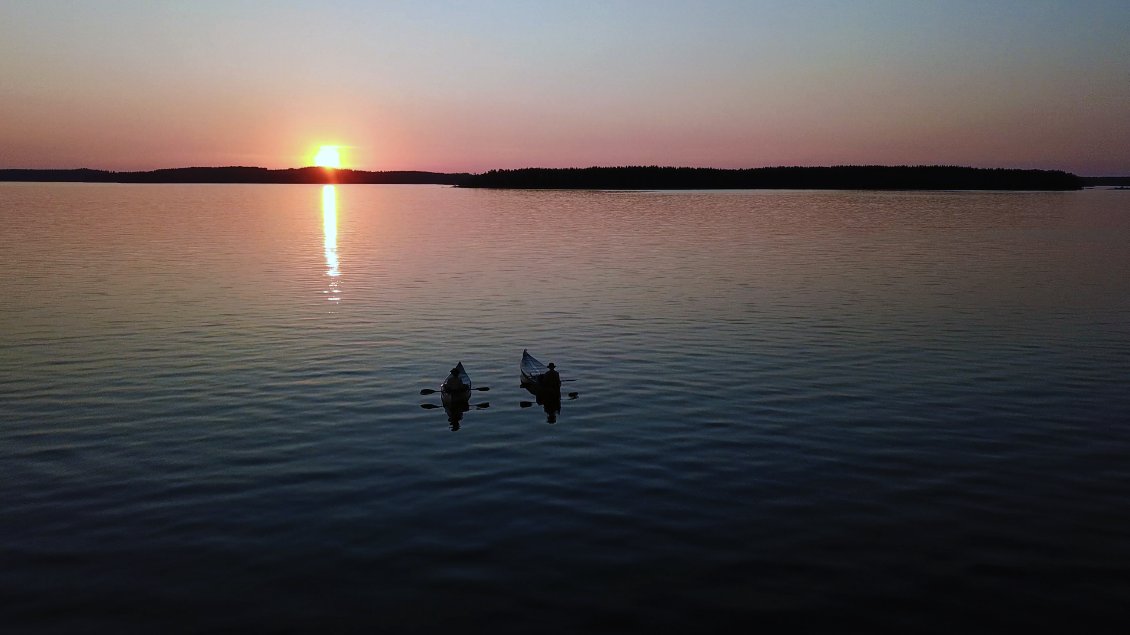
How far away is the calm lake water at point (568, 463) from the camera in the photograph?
1459 centimetres

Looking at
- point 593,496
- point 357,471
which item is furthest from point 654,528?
point 357,471

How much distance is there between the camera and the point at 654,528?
17297 mm

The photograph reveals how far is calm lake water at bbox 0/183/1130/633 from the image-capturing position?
47.9 feet

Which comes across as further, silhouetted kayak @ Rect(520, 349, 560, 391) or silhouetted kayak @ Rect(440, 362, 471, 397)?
silhouetted kayak @ Rect(520, 349, 560, 391)

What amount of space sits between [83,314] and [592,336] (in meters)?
26.3

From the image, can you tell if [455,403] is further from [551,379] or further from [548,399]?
[551,379]

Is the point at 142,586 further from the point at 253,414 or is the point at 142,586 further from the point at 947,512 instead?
the point at 947,512

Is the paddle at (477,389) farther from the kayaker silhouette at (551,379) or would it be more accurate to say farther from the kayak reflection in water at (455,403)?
the kayaker silhouette at (551,379)

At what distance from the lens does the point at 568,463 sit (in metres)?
21.5

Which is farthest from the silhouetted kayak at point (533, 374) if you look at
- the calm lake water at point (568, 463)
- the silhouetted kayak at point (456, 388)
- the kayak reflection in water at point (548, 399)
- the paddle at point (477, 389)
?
the silhouetted kayak at point (456, 388)

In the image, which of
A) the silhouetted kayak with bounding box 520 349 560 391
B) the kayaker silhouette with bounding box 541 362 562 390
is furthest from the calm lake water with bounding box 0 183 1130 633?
the kayaker silhouette with bounding box 541 362 562 390

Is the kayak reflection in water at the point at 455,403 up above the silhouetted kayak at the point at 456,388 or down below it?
below

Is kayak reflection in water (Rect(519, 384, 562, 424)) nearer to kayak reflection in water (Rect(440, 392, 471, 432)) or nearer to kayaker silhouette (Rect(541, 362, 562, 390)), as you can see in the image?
kayaker silhouette (Rect(541, 362, 562, 390))

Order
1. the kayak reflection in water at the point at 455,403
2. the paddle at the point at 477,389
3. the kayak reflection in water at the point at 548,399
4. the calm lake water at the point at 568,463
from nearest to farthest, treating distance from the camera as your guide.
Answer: the calm lake water at the point at 568,463 < the kayak reflection in water at the point at 455,403 < the kayak reflection in water at the point at 548,399 < the paddle at the point at 477,389
